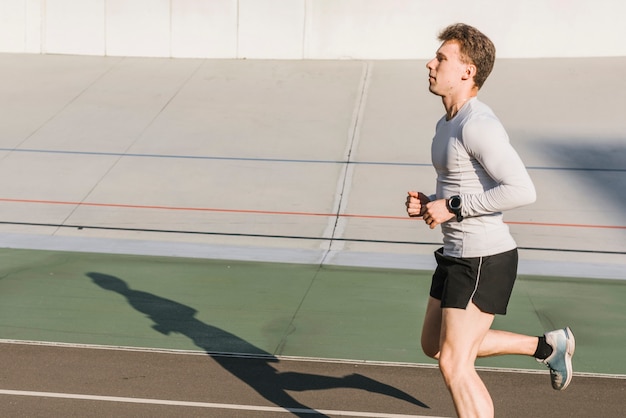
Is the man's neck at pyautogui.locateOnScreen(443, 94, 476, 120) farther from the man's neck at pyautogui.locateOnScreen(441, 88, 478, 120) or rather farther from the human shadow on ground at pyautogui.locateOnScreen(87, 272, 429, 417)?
the human shadow on ground at pyautogui.locateOnScreen(87, 272, 429, 417)

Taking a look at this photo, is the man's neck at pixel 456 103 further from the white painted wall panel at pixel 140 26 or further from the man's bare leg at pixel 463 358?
the white painted wall panel at pixel 140 26

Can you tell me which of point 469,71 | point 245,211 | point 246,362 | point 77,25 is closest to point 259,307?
point 246,362

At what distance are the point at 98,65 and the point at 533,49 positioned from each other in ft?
25.0

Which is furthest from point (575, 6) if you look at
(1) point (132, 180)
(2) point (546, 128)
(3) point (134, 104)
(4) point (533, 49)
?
(1) point (132, 180)

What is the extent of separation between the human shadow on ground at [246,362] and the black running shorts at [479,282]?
4.96 ft

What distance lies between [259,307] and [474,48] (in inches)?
160

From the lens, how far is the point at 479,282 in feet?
14.9

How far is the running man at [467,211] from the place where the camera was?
4406 millimetres

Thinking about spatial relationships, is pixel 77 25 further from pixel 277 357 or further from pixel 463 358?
pixel 463 358

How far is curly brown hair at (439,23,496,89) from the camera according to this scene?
178 inches

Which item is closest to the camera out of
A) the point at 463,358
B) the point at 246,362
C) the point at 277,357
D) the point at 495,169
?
the point at 495,169

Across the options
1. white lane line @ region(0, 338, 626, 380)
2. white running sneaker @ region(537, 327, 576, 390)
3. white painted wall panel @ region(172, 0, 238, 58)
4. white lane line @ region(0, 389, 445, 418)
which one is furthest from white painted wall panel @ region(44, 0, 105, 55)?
white running sneaker @ region(537, 327, 576, 390)

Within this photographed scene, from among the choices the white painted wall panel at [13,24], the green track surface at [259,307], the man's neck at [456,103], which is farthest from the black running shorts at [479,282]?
the white painted wall panel at [13,24]

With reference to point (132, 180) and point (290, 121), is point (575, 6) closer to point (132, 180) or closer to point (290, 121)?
point (290, 121)
